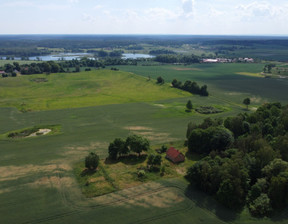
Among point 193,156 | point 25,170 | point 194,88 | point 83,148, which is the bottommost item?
point 25,170

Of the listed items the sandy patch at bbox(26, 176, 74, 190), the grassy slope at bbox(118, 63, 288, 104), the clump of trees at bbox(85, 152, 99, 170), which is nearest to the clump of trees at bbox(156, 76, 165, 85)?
the grassy slope at bbox(118, 63, 288, 104)

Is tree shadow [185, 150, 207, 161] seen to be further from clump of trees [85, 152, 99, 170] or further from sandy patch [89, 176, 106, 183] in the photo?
clump of trees [85, 152, 99, 170]

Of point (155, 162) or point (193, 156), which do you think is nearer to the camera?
point (155, 162)

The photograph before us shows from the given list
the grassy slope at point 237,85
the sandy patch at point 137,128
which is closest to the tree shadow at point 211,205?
the sandy patch at point 137,128

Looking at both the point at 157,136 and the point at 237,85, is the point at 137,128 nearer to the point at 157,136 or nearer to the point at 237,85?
the point at 157,136

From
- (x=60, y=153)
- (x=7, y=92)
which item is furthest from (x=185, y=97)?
(x=7, y=92)

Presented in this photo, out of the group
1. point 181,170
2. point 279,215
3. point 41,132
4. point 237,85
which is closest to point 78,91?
point 41,132

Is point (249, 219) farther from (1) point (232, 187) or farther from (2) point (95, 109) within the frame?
(2) point (95, 109)
